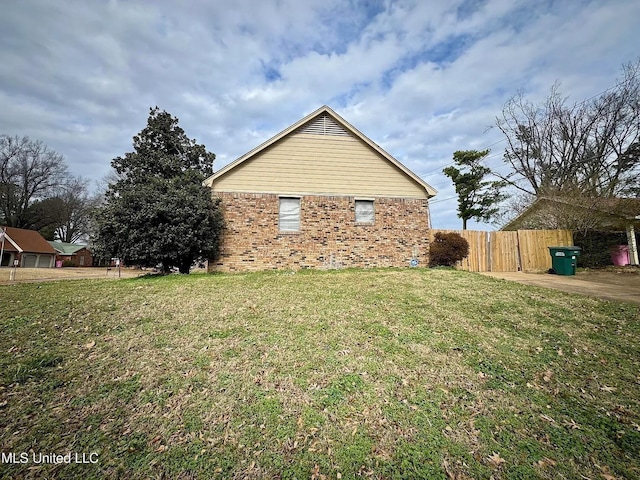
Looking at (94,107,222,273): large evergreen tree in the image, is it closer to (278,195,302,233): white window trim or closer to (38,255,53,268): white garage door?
(278,195,302,233): white window trim

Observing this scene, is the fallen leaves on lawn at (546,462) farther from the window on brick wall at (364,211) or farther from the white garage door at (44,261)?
the white garage door at (44,261)

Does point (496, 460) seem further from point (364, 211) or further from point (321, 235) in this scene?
point (364, 211)

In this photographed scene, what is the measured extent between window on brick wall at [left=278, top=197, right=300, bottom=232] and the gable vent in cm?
305

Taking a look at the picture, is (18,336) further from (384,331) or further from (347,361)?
(384,331)

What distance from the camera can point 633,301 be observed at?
22.3 ft

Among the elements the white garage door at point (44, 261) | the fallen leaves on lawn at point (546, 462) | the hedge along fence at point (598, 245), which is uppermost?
the hedge along fence at point (598, 245)

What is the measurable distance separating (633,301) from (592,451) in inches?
255

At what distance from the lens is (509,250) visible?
14.0 meters

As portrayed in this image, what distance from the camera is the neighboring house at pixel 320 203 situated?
11664 mm

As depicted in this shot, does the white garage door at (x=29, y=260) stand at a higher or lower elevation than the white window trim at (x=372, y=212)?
lower

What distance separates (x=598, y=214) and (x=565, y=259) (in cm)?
443

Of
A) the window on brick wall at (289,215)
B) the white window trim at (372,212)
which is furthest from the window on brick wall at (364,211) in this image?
the window on brick wall at (289,215)

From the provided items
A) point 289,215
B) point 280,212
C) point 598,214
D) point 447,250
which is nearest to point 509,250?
point 447,250

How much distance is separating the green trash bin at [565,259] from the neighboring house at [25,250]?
1855 inches
